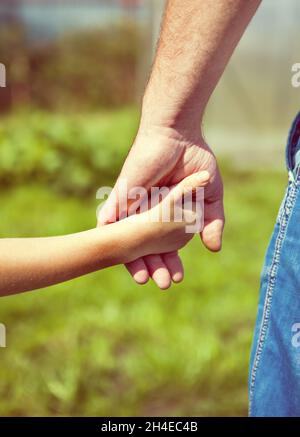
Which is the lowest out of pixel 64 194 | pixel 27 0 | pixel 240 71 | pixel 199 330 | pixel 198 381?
pixel 198 381

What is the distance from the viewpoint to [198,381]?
2.30 metres

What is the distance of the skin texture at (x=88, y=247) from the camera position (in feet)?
3.94

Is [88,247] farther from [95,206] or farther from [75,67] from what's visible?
[75,67]

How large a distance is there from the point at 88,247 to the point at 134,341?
1.40 m

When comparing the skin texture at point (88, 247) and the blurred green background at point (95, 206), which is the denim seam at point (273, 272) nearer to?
the skin texture at point (88, 247)

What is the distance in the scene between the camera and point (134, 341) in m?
2.56

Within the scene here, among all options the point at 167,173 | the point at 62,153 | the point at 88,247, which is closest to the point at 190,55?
the point at 167,173

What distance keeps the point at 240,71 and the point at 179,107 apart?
4004 millimetres

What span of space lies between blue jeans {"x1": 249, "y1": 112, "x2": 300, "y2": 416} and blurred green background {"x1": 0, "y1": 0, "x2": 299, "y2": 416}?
3.22 feet

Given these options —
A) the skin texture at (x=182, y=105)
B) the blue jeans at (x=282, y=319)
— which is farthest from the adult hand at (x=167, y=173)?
the blue jeans at (x=282, y=319)

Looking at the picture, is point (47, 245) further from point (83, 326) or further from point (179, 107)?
point (83, 326)

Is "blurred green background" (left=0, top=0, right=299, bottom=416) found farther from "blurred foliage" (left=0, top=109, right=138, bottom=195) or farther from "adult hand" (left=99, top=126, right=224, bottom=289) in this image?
"adult hand" (left=99, top=126, right=224, bottom=289)

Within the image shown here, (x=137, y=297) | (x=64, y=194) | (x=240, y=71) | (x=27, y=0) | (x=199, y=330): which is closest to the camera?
(x=199, y=330)

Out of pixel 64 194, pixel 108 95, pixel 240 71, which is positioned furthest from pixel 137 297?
pixel 108 95
